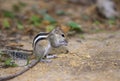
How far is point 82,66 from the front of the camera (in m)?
7.12

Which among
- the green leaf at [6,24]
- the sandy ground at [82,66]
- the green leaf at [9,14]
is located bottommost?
the sandy ground at [82,66]

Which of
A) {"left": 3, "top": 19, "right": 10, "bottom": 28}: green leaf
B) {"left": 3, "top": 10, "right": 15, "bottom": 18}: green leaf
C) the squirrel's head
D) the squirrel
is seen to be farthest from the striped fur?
{"left": 3, "top": 10, "right": 15, "bottom": 18}: green leaf

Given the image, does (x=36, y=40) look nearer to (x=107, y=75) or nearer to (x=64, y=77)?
(x=64, y=77)

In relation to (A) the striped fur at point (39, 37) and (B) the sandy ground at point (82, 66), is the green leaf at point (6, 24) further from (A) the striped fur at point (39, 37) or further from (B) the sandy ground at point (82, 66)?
(A) the striped fur at point (39, 37)

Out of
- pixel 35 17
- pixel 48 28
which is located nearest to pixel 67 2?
pixel 35 17

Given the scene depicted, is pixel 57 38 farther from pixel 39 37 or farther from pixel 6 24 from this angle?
pixel 6 24

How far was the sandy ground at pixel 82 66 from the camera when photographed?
6.66 m

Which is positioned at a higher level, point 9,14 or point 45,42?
point 9,14

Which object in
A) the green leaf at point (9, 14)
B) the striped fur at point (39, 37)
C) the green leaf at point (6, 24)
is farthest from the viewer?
the green leaf at point (9, 14)

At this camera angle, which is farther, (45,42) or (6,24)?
(6,24)

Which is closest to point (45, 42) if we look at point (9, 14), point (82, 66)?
point (82, 66)

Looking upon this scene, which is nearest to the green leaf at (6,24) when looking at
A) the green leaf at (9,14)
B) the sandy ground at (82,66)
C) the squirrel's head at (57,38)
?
the green leaf at (9,14)

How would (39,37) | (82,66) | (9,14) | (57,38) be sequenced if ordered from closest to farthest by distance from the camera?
(82,66)
(39,37)
(57,38)
(9,14)

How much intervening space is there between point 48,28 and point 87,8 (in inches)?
142
